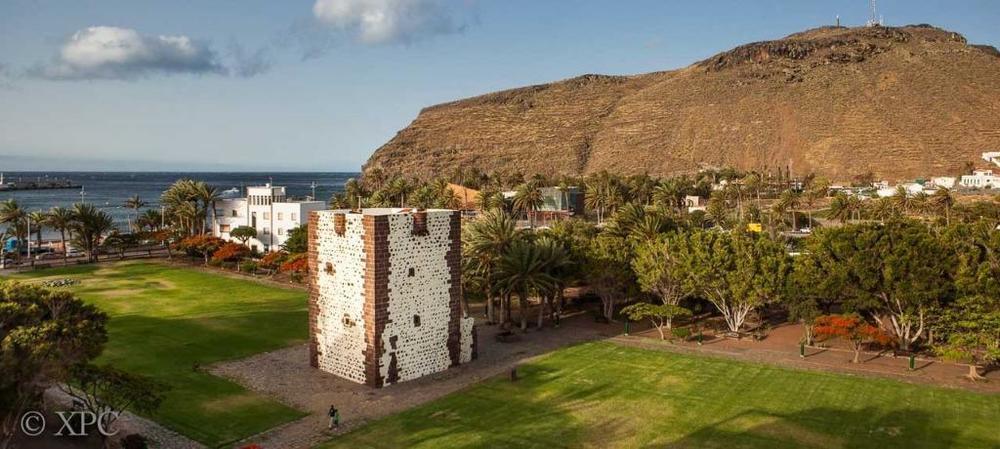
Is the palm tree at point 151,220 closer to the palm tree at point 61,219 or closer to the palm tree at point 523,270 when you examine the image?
the palm tree at point 61,219

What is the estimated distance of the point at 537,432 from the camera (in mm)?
23672

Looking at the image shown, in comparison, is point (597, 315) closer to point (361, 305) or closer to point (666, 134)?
point (361, 305)

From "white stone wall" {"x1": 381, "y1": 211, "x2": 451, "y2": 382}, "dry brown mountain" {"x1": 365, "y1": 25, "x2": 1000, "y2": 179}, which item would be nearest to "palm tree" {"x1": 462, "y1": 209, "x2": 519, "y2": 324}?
"white stone wall" {"x1": 381, "y1": 211, "x2": 451, "y2": 382}

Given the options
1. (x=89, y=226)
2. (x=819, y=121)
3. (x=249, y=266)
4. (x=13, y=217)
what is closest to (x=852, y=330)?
(x=249, y=266)

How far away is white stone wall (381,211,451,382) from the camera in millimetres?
29328

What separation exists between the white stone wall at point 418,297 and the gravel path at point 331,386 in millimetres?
911

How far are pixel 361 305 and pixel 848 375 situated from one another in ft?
69.9

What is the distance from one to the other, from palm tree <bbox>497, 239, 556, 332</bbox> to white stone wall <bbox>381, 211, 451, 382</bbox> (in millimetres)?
7478

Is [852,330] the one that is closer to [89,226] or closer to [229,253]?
[229,253]

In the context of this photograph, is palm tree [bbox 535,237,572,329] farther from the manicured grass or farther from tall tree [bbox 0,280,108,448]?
tall tree [bbox 0,280,108,448]

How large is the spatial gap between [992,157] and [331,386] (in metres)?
145

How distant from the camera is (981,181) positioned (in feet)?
377

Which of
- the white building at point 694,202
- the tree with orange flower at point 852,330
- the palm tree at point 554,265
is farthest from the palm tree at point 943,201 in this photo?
the palm tree at point 554,265

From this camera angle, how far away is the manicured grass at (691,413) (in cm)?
2284
